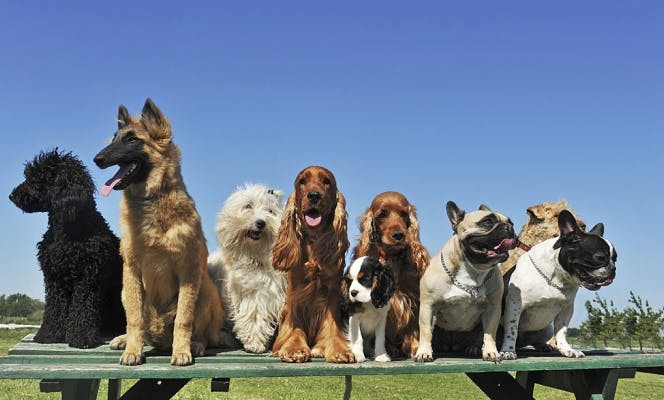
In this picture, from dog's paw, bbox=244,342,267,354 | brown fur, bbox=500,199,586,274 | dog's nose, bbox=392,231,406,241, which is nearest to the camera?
dog's nose, bbox=392,231,406,241

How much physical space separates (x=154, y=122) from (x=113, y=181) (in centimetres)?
51

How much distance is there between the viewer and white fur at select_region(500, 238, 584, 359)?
4.34 meters

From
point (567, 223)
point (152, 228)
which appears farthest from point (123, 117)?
point (567, 223)

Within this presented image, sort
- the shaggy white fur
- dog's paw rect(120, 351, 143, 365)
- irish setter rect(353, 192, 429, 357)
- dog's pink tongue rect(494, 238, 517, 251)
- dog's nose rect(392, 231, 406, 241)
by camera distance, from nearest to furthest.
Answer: dog's paw rect(120, 351, 143, 365) → dog's pink tongue rect(494, 238, 517, 251) → dog's nose rect(392, 231, 406, 241) → irish setter rect(353, 192, 429, 357) → the shaggy white fur

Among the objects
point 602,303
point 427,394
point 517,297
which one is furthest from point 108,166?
point 602,303

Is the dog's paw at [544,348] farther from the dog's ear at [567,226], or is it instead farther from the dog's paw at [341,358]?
the dog's paw at [341,358]

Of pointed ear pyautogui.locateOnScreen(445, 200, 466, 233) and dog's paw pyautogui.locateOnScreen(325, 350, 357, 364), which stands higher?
pointed ear pyautogui.locateOnScreen(445, 200, 466, 233)

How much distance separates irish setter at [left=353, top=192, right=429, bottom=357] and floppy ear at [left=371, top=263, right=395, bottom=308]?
0.35 metres

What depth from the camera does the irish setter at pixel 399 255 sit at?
14.4 feet

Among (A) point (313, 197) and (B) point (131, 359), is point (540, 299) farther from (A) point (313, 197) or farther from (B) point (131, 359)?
(B) point (131, 359)

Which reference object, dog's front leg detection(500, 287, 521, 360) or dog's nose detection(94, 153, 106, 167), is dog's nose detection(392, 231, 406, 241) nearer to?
dog's front leg detection(500, 287, 521, 360)

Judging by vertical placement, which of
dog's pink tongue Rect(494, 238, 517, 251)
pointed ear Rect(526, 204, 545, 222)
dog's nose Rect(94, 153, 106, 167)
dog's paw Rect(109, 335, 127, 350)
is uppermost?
dog's nose Rect(94, 153, 106, 167)

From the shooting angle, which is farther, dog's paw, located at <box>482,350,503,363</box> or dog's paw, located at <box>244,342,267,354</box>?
dog's paw, located at <box>244,342,267,354</box>

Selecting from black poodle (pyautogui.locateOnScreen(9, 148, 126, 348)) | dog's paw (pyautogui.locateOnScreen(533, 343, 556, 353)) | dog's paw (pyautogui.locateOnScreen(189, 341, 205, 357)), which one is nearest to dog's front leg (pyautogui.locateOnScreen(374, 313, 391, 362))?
dog's paw (pyautogui.locateOnScreen(189, 341, 205, 357))
